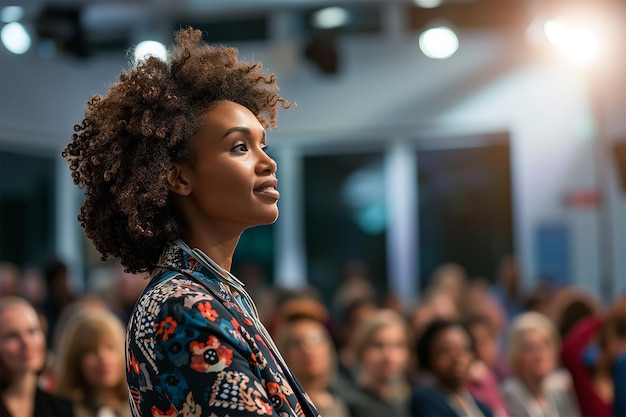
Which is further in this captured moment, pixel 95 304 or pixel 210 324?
pixel 95 304

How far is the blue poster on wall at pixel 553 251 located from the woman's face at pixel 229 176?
23.2ft

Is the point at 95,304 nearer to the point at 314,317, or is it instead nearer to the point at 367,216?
the point at 314,317

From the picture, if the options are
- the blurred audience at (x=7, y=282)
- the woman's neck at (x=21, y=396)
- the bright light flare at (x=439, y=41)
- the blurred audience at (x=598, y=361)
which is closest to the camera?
the woman's neck at (x=21, y=396)

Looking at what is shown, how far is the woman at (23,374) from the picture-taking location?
3.08 meters

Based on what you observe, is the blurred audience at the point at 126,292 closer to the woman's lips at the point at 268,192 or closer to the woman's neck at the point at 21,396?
the woman's neck at the point at 21,396

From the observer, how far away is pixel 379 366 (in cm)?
396

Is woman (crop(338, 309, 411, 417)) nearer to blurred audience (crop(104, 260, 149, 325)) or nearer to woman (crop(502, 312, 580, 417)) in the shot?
woman (crop(502, 312, 580, 417))

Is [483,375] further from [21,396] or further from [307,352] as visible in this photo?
[21,396]

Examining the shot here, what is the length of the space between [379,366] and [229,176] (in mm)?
2766

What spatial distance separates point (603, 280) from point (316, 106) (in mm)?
3109

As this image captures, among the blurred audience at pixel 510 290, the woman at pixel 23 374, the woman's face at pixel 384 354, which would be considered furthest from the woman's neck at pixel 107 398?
the blurred audience at pixel 510 290

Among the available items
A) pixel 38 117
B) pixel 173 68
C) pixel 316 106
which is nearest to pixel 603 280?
pixel 316 106

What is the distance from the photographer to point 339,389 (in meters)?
3.88

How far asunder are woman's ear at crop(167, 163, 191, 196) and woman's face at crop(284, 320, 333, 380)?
7.33 ft
